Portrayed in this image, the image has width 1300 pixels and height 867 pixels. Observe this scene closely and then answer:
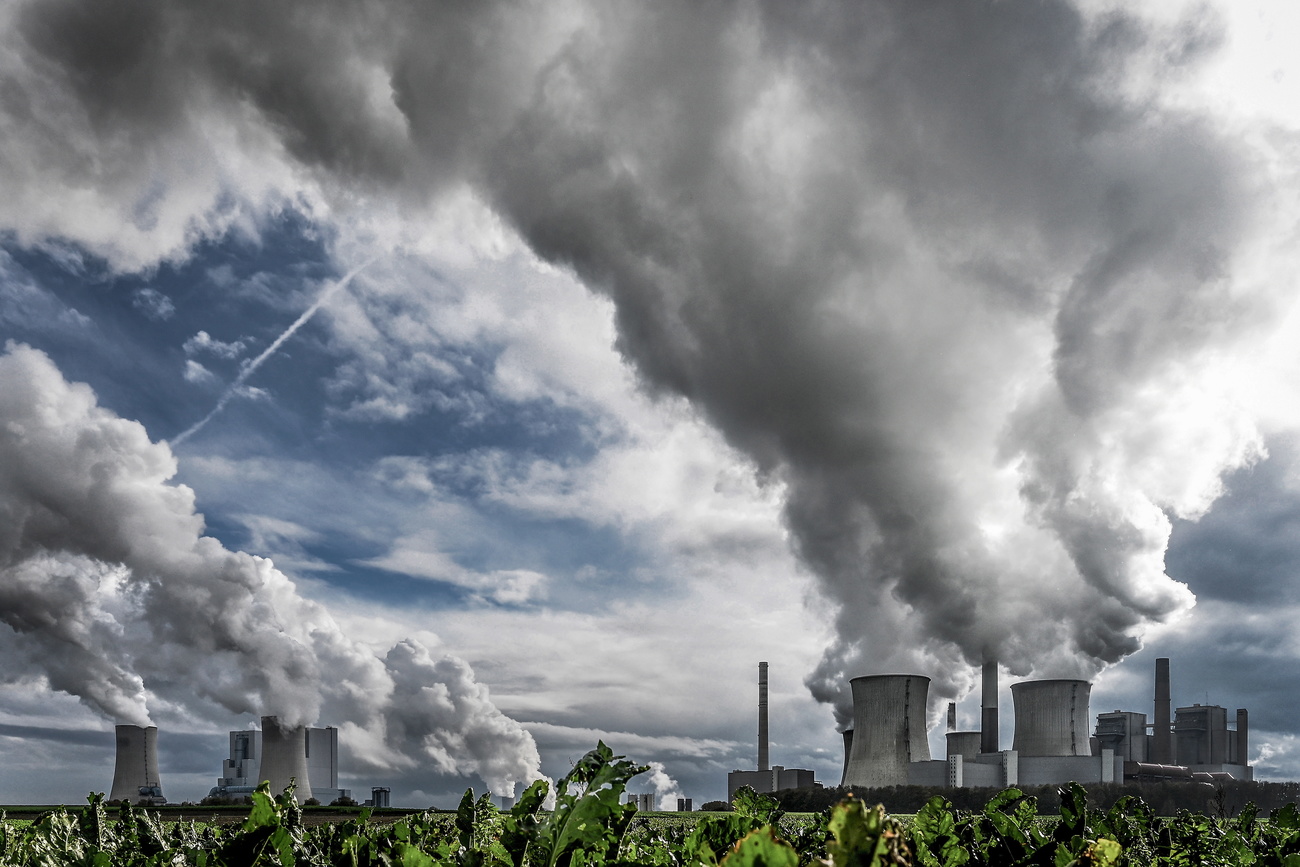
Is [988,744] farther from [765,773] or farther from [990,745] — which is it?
[765,773]

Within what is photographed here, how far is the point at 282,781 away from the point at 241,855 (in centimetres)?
6482

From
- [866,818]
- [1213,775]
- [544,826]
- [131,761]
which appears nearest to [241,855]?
[544,826]

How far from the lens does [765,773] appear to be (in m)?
75.3

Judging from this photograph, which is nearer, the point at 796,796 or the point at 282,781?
the point at 282,781

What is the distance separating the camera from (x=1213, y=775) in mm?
65438

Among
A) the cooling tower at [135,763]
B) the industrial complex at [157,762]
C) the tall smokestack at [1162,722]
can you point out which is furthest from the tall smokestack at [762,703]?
the cooling tower at [135,763]

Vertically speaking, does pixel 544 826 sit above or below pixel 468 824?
above

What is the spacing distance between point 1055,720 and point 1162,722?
22274 millimetres

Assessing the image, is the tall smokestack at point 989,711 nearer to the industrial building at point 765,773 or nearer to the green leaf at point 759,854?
the industrial building at point 765,773

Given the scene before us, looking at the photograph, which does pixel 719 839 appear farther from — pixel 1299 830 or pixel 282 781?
pixel 282 781

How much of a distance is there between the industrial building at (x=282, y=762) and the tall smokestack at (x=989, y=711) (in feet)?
150

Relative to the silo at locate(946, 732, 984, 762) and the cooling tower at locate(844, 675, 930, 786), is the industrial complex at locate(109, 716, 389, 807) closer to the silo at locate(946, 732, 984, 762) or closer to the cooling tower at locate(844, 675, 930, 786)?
the cooling tower at locate(844, 675, 930, 786)

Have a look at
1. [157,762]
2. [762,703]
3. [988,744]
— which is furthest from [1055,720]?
[157,762]

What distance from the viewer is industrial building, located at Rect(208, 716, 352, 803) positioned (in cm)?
6078
